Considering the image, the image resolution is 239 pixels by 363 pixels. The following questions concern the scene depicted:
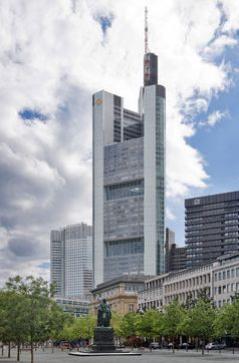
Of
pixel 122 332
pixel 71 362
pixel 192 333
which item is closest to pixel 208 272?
pixel 122 332

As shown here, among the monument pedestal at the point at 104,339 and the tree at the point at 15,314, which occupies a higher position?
the tree at the point at 15,314

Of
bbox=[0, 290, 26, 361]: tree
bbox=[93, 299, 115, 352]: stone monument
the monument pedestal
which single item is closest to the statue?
bbox=[93, 299, 115, 352]: stone monument

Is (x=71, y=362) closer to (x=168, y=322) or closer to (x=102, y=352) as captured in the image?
(x=102, y=352)

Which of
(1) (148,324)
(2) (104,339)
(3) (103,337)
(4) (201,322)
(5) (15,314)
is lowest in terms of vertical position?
(2) (104,339)

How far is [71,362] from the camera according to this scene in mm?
80125

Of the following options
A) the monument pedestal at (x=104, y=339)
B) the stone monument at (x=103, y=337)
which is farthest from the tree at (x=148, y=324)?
the monument pedestal at (x=104, y=339)

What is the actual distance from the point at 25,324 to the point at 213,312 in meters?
59.3

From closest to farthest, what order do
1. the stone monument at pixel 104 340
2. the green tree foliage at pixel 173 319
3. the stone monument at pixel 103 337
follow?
the stone monument at pixel 104 340
the stone monument at pixel 103 337
the green tree foliage at pixel 173 319

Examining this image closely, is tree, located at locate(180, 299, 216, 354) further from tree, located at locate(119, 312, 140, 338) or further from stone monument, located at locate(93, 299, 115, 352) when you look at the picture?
tree, located at locate(119, 312, 140, 338)

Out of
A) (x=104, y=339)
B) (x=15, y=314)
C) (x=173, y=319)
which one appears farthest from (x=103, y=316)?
(x=173, y=319)

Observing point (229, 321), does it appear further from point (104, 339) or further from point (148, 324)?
point (148, 324)

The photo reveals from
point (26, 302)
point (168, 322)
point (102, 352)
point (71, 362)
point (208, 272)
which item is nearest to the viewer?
point (26, 302)

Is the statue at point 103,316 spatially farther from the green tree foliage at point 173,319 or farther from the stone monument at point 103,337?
the green tree foliage at point 173,319

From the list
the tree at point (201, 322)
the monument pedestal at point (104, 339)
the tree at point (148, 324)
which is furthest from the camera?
the tree at point (148, 324)
